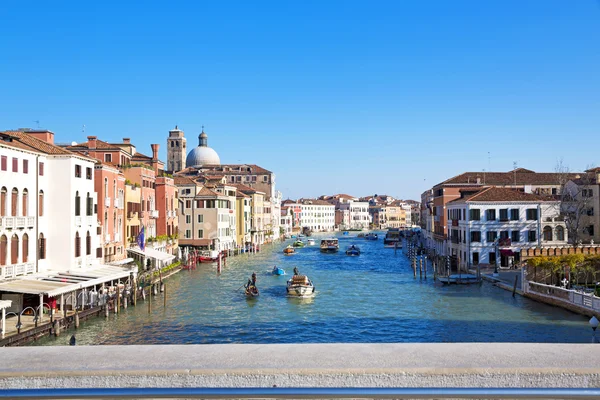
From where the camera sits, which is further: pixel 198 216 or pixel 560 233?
pixel 198 216

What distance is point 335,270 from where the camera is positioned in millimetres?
44594

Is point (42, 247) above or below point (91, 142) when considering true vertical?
below

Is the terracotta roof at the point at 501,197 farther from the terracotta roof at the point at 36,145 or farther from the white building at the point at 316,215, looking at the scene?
the white building at the point at 316,215

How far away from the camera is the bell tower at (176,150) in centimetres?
10038

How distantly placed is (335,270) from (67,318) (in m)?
26.8

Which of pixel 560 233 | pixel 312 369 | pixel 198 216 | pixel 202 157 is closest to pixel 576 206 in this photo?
pixel 560 233

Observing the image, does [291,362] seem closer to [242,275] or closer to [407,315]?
[407,315]

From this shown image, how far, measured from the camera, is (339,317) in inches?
922

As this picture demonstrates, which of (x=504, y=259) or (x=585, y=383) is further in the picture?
(x=504, y=259)

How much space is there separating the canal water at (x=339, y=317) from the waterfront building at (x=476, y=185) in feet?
44.5

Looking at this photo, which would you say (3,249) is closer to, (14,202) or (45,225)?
(14,202)

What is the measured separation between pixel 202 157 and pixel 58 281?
257ft

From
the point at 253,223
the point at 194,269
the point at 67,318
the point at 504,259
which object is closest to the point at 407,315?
the point at 67,318

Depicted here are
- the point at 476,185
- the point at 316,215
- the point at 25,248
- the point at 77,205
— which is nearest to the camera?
the point at 25,248
